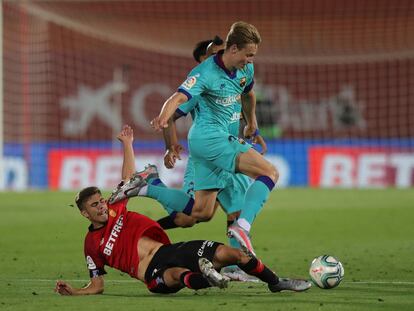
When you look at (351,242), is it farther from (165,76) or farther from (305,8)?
(165,76)

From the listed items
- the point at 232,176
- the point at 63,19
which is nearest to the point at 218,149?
the point at 232,176

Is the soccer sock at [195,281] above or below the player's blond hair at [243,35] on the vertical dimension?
below

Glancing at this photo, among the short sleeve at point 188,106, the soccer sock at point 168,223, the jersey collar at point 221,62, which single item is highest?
the jersey collar at point 221,62

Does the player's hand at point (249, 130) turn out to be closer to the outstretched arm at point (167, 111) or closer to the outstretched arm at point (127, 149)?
the outstretched arm at point (127, 149)

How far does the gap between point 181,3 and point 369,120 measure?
5.94 metres

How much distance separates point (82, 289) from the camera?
24.5 ft

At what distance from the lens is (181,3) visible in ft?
94.1

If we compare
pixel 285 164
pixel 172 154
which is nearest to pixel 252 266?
pixel 172 154

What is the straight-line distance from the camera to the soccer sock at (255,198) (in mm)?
7793

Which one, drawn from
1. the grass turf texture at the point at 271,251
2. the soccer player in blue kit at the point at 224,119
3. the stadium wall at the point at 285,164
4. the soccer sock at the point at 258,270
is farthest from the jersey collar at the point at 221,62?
the stadium wall at the point at 285,164

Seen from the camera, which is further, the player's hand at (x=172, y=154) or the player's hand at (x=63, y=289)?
the player's hand at (x=172, y=154)

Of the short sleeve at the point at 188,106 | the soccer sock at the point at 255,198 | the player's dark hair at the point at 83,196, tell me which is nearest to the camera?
the player's dark hair at the point at 83,196

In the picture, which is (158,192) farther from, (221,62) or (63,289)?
(63,289)

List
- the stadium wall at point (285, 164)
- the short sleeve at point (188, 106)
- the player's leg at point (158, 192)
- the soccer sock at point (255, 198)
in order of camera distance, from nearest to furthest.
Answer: the soccer sock at point (255, 198) < the short sleeve at point (188, 106) < the player's leg at point (158, 192) < the stadium wall at point (285, 164)
